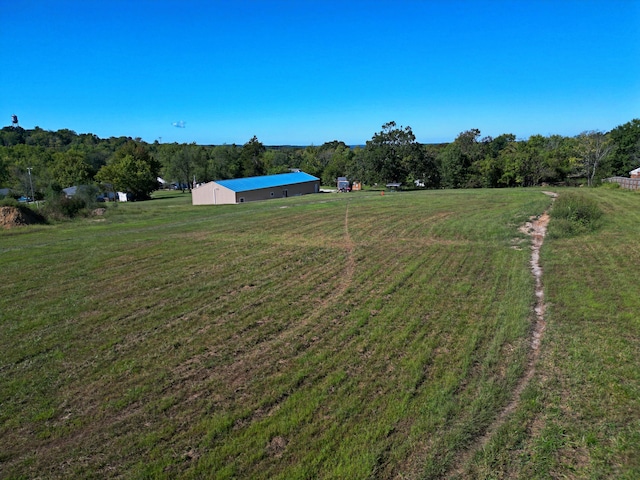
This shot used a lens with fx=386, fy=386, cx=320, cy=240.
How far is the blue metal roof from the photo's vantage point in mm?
45963

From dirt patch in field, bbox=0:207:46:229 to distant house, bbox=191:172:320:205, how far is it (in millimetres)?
20747

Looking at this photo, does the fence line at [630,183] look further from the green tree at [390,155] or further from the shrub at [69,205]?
the shrub at [69,205]

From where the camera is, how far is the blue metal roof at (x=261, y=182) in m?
46.0

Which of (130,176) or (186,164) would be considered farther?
(186,164)

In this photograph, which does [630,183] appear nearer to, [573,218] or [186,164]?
[573,218]

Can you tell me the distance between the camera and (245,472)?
457 centimetres

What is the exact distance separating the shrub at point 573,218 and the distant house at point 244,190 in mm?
32961

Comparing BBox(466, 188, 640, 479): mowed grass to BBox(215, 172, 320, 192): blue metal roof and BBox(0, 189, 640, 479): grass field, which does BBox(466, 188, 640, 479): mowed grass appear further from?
BBox(215, 172, 320, 192): blue metal roof

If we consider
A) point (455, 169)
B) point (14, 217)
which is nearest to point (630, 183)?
point (455, 169)

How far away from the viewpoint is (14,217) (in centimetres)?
2502

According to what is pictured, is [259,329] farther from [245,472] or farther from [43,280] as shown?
[43,280]

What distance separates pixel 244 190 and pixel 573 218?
1347 inches

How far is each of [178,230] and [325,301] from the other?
1533 centimetres

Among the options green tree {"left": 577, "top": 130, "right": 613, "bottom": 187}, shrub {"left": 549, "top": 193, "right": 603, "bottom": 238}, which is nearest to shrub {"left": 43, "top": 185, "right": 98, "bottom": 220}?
shrub {"left": 549, "top": 193, "right": 603, "bottom": 238}
